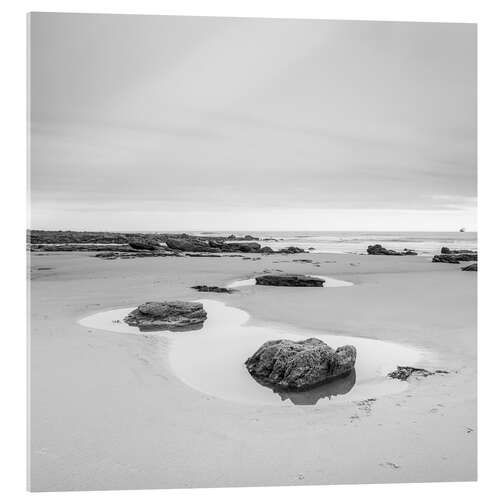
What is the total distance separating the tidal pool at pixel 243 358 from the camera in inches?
135

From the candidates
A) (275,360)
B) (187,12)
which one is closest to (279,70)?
(187,12)

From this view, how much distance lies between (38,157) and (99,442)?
7.33 feet

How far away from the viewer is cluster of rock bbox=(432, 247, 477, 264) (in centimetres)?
471

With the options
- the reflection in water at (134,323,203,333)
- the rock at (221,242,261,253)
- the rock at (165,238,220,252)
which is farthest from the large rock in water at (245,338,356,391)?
the rock at (221,242,261,253)

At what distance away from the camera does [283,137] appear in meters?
4.43

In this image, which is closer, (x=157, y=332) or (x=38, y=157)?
(x=38, y=157)

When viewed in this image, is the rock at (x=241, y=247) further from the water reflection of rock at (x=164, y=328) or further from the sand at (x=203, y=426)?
the sand at (x=203, y=426)

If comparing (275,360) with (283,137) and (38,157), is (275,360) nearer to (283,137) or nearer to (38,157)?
(283,137)

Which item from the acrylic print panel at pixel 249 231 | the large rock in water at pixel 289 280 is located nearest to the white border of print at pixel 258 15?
the acrylic print panel at pixel 249 231

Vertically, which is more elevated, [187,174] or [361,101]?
[361,101]

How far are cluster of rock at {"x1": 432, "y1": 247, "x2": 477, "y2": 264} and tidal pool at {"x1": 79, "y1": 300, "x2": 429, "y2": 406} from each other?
4.48 ft

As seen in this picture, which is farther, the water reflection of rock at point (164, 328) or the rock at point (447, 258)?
the rock at point (447, 258)

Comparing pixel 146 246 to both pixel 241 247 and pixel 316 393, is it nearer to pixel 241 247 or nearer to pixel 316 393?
pixel 241 247

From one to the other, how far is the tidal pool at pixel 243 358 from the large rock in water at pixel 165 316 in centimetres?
10
